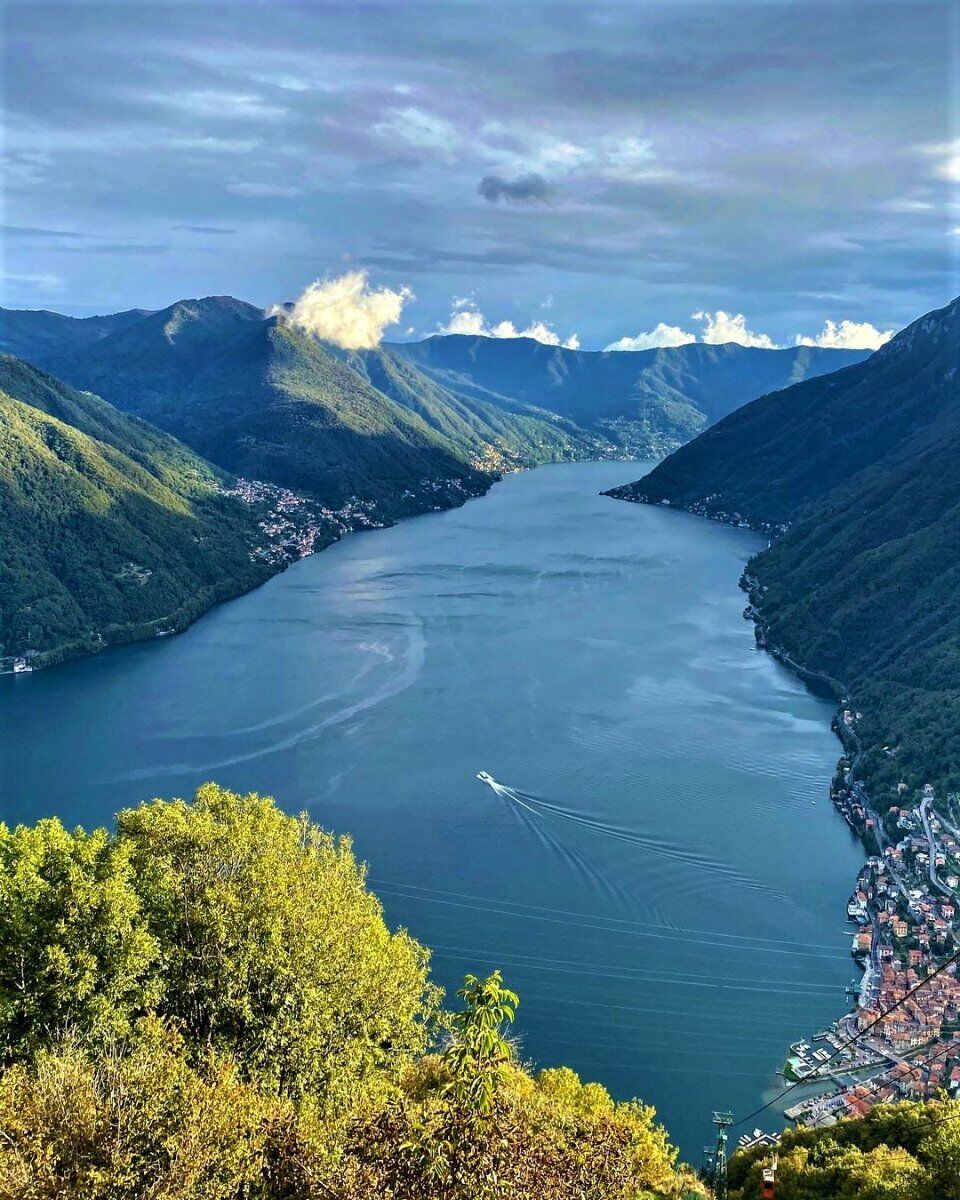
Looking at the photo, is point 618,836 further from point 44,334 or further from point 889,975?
point 44,334

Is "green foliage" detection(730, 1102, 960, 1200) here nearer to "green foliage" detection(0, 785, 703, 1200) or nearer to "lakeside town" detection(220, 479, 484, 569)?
"green foliage" detection(0, 785, 703, 1200)

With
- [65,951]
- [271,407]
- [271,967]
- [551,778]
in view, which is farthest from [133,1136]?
[271,407]

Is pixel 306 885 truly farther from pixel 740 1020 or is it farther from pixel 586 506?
A: pixel 586 506

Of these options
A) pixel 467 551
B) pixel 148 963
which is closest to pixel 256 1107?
pixel 148 963

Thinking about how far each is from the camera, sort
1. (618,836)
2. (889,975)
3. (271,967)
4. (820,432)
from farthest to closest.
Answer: (820,432), (618,836), (889,975), (271,967)

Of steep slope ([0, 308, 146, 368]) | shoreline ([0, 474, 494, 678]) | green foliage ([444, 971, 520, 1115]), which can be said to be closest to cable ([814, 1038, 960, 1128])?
green foliage ([444, 971, 520, 1115])
